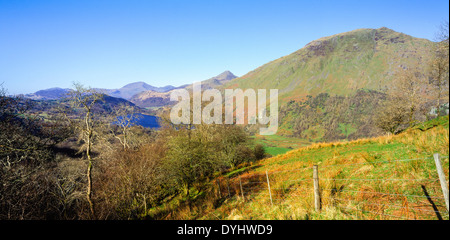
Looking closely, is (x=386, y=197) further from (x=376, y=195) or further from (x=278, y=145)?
(x=278, y=145)

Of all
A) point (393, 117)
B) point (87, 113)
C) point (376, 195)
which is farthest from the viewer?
point (393, 117)

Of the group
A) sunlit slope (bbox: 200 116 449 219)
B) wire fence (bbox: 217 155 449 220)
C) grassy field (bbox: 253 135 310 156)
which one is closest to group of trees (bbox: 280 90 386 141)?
grassy field (bbox: 253 135 310 156)

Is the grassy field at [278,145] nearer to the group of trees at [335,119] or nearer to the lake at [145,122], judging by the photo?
the group of trees at [335,119]

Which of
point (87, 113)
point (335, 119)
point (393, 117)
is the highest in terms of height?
point (87, 113)

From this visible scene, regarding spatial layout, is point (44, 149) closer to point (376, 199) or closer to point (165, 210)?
point (165, 210)

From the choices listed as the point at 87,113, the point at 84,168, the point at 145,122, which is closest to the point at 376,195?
the point at 87,113

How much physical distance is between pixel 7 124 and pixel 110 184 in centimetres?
826

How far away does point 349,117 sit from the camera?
168 m

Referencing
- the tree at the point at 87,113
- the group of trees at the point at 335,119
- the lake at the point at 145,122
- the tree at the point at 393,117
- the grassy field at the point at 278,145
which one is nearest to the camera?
the tree at the point at 87,113

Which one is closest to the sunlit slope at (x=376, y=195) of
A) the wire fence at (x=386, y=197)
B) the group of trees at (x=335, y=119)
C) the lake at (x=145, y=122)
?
the wire fence at (x=386, y=197)

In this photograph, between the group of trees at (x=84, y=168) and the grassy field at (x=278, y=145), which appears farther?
the grassy field at (x=278, y=145)
